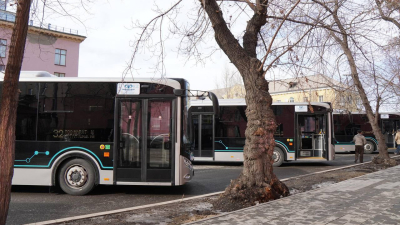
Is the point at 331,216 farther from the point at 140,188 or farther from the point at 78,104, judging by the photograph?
the point at 78,104

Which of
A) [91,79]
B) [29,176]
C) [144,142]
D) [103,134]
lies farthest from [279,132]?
[29,176]

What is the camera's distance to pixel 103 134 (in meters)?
8.77

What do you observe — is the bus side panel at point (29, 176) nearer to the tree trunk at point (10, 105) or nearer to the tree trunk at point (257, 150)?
the tree trunk at point (257, 150)

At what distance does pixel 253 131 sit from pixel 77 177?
477 cm

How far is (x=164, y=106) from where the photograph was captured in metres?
8.77

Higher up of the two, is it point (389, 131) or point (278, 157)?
→ point (389, 131)

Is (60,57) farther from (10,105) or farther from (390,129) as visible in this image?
(10,105)

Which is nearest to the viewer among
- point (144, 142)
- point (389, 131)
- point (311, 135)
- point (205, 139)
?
point (144, 142)

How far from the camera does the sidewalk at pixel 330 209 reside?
18.5ft

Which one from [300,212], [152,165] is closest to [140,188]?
[152,165]

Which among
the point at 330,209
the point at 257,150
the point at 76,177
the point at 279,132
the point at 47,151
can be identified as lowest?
the point at 330,209

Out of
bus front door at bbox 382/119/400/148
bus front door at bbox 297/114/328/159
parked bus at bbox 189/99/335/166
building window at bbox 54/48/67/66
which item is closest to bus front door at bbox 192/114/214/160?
parked bus at bbox 189/99/335/166

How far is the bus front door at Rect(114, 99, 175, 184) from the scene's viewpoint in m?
8.53

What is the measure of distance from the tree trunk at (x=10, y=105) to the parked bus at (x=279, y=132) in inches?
481
